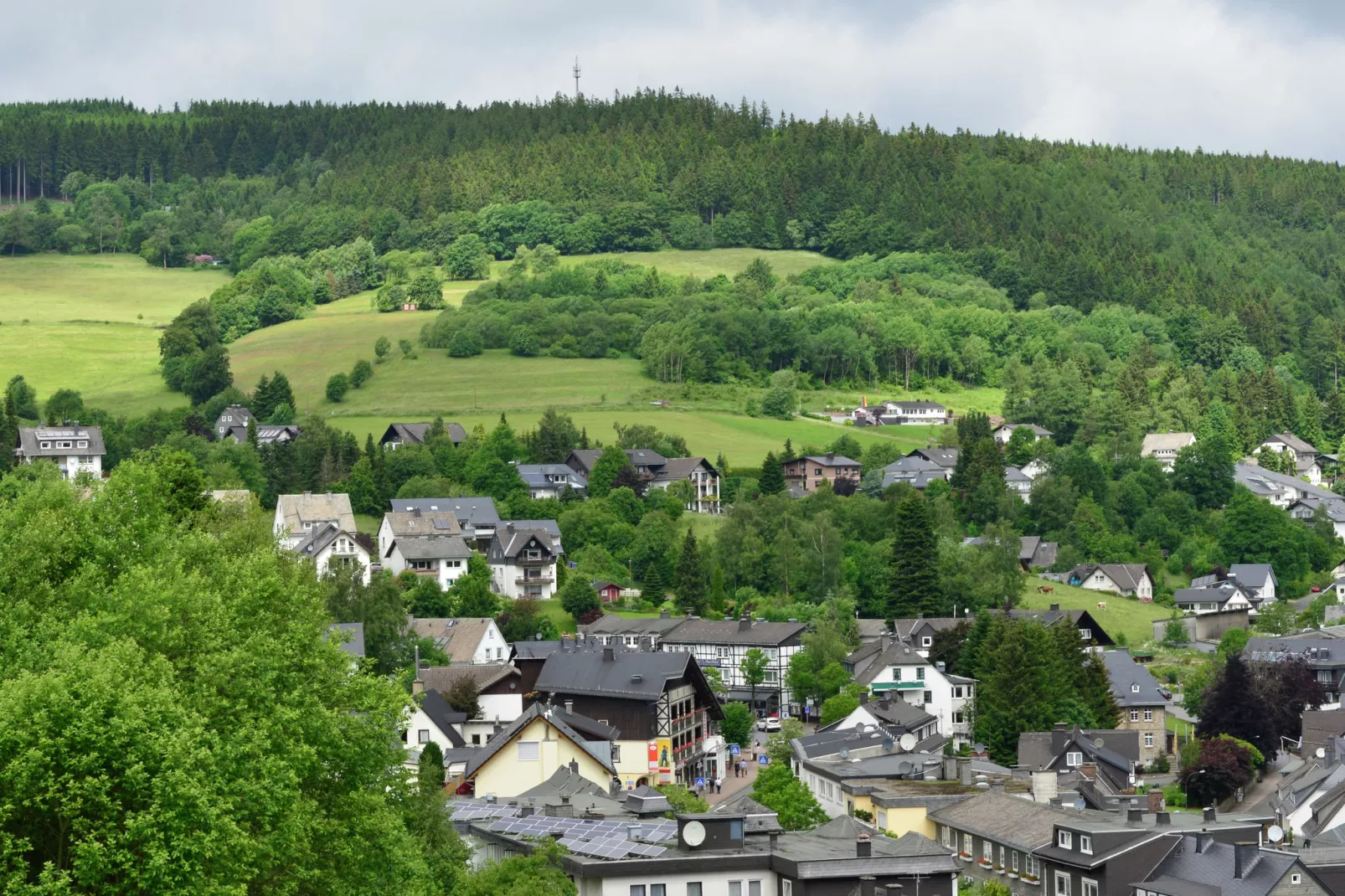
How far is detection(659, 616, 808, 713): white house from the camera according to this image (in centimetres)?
8850

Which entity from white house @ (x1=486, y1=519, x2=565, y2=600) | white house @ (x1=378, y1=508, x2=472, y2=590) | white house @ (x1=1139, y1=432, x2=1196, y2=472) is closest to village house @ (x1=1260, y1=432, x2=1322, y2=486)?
white house @ (x1=1139, y1=432, x2=1196, y2=472)

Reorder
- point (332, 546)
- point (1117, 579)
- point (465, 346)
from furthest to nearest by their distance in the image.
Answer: point (465, 346), point (1117, 579), point (332, 546)

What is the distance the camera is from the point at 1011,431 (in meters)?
153

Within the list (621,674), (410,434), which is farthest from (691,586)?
(410,434)

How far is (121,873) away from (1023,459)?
383 feet

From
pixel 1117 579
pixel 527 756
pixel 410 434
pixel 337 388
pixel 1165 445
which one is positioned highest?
pixel 337 388

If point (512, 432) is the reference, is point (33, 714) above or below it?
above

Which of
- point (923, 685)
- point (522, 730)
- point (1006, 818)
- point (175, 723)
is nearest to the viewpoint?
point (175, 723)

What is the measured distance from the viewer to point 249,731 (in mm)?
31453

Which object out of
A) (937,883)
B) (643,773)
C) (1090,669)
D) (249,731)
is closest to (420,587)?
(643,773)

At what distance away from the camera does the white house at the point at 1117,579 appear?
11169 centimetres

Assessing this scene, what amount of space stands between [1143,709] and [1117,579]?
32.4 metres

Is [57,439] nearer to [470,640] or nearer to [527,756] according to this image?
[470,640]

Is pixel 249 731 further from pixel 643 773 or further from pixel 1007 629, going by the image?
pixel 1007 629
